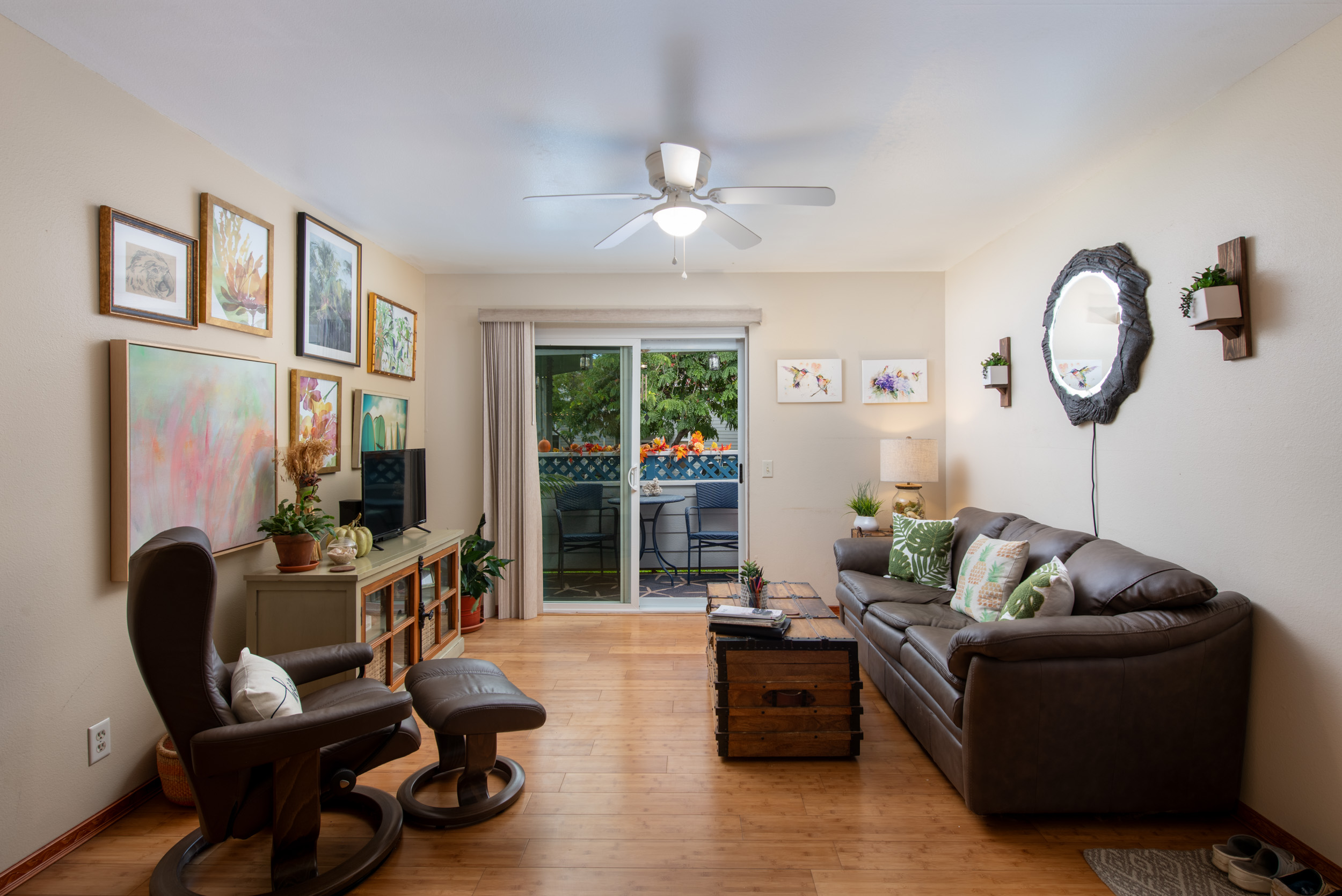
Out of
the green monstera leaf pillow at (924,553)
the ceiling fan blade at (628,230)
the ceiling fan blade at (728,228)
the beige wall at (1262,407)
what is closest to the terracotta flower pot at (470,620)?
the ceiling fan blade at (628,230)

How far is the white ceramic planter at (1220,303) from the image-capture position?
87.0 inches

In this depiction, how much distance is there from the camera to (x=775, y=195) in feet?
8.81

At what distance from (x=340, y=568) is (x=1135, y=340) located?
3496 millimetres

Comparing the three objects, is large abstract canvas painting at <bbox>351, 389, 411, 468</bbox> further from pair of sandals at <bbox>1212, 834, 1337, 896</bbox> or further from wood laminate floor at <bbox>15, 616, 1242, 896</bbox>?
pair of sandals at <bbox>1212, 834, 1337, 896</bbox>

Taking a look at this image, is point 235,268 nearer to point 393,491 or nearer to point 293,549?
point 293,549

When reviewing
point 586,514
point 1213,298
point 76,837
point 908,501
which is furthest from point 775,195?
point 76,837

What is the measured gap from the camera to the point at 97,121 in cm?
222

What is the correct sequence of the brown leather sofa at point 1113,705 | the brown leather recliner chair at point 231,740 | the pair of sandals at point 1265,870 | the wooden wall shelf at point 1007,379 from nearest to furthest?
the brown leather recliner chair at point 231,740, the pair of sandals at point 1265,870, the brown leather sofa at point 1113,705, the wooden wall shelf at point 1007,379

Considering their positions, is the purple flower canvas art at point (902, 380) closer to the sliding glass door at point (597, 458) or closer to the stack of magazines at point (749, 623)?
the sliding glass door at point (597, 458)

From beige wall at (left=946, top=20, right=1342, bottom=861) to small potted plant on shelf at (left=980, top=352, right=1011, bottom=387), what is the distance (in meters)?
0.90

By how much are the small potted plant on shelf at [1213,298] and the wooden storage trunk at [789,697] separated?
5.57ft

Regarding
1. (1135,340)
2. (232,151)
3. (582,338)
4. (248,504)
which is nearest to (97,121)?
(232,151)

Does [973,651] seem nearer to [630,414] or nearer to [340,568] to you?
[340,568]

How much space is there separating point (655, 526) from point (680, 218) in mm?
3659
